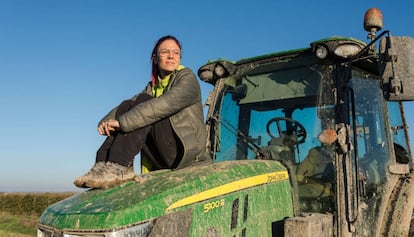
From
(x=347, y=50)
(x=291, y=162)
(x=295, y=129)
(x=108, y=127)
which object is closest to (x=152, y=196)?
(x=108, y=127)

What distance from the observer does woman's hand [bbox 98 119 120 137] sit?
298 centimetres

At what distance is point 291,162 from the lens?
3896 millimetres

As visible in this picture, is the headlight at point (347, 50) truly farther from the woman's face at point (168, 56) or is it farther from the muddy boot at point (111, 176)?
the muddy boot at point (111, 176)

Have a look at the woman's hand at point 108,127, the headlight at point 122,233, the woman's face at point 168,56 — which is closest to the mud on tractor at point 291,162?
the headlight at point 122,233

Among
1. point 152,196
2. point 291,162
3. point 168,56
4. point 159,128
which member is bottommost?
point 152,196

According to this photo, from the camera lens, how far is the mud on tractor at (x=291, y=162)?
2.53m

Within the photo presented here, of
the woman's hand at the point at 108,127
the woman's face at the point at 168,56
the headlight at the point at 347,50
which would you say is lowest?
the woman's hand at the point at 108,127

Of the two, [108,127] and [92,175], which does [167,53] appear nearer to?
[108,127]

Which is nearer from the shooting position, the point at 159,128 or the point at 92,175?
the point at 92,175

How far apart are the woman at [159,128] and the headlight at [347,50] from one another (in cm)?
139

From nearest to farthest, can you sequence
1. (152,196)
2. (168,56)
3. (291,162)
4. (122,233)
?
(122,233) < (152,196) < (168,56) < (291,162)

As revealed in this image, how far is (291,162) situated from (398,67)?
127 centimetres

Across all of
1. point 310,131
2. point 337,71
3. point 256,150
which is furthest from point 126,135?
point 337,71

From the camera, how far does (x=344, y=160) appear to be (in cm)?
373
